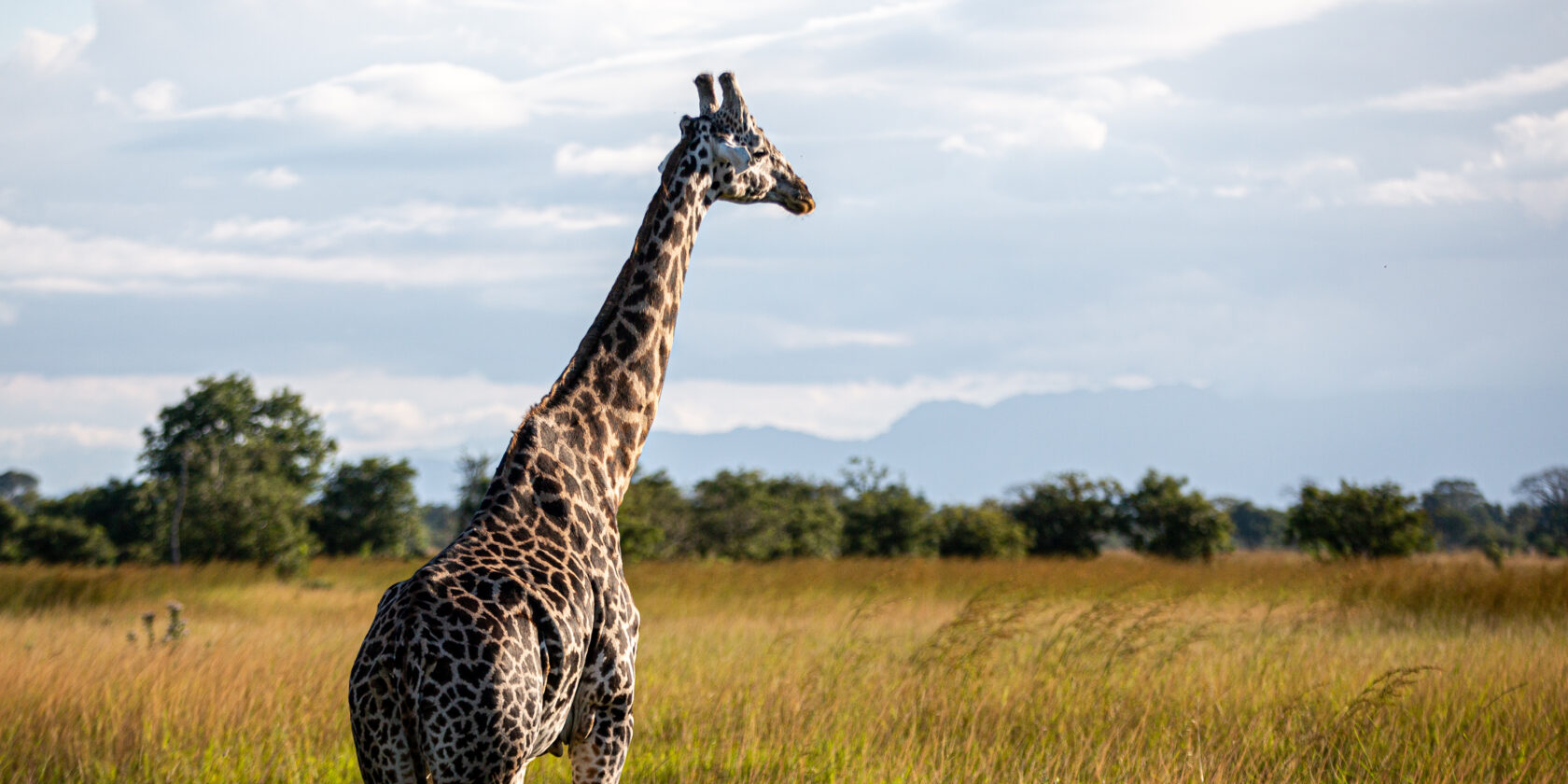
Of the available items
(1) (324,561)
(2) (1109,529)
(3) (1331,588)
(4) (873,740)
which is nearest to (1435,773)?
(4) (873,740)

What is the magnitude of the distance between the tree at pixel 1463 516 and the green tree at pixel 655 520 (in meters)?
43.3

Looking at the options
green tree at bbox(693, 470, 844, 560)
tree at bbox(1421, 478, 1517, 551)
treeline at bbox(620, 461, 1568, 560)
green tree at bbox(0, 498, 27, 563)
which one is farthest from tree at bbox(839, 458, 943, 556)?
tree at bbox(1421, 478, 1517, 551)

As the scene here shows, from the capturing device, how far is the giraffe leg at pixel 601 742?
13.6 ft

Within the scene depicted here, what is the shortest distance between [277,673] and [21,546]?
36.1m

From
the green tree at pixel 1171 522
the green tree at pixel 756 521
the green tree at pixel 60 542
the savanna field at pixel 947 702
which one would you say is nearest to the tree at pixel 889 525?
the green tree at pixel 756 521

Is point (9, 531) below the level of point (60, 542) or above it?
above

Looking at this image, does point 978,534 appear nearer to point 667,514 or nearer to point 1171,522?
point 1171,522

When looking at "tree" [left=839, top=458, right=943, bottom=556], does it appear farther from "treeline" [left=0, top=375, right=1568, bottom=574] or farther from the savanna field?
the savanna field

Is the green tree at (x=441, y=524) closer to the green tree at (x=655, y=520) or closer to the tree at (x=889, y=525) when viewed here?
the green tree at (x=655, y=520)

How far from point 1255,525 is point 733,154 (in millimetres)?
101942

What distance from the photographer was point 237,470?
37125 mm

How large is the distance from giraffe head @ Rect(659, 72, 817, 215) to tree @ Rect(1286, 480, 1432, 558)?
79.6 feet

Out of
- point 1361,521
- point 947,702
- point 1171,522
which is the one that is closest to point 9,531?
point 1171,522

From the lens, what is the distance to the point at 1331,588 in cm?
1645
